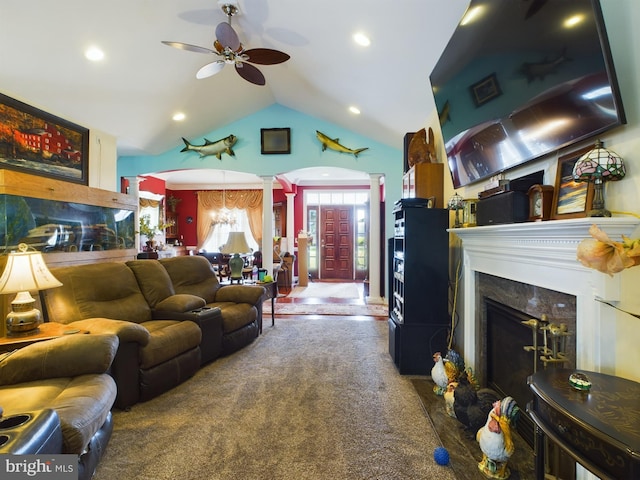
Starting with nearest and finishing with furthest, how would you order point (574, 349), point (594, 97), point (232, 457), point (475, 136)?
1. point (594, 97)
2. point (574, 349)
3. point (232, 457)
4. point (475, 136)

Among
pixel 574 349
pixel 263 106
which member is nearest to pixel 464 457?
pixel 574 349

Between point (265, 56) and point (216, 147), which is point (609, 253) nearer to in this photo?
point (265, 56)

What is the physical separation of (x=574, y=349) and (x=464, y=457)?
830 millimetres

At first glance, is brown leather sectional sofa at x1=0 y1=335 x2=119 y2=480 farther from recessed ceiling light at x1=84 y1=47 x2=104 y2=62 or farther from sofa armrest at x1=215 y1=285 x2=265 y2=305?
recessed ceiling light at x1=84 y1=47 x2=104 y2=62

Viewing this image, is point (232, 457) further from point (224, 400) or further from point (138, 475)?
point (224, 400)

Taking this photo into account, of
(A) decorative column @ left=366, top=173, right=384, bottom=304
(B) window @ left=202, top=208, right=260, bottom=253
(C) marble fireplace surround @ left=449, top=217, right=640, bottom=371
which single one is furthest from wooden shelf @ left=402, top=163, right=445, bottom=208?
(B) window @ left=202, top=208, right=260, bottom=253

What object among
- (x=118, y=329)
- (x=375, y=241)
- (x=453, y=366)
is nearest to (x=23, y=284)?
(x=118, y=329)

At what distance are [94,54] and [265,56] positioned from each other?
181 cm

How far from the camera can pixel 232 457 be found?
69.4 inches

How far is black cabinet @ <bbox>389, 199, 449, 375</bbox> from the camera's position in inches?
112

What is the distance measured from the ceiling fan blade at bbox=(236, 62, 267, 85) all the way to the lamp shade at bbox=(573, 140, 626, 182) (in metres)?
2.86

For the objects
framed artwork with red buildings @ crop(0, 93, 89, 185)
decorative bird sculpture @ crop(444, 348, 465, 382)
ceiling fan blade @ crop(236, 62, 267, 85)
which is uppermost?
ceiling fan blade @ crop(236, 62, 267, 85)

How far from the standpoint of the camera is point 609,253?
1.01m

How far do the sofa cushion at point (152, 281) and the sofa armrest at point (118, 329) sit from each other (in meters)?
0.79
